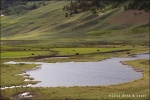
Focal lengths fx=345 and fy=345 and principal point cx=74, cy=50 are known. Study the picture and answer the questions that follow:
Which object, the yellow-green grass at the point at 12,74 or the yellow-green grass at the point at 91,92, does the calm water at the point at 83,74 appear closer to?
the yellow-green grass at the point at 12,74

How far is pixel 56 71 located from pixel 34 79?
454 inches

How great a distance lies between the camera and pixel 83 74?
2960 inches

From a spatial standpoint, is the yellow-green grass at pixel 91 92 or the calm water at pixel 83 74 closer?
the yellow-green grass at pixel 91 92

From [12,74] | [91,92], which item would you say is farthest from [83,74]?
[91,92]

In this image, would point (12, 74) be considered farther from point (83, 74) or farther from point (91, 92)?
point (91, 92)

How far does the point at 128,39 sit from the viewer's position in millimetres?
166125

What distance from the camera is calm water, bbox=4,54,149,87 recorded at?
2606 inches

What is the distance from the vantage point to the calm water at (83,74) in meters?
66.2

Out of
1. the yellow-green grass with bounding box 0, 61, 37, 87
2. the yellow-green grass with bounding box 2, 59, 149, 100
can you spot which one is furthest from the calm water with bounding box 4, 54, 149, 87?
the yellow-green grass with bounding box 2, 59, 149, 100

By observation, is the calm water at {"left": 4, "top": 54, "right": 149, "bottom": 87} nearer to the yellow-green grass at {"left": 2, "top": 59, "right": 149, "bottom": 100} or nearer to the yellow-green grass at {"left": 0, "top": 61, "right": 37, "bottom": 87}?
the yellow-green grass at {"left": 0, "top": 61, "right": 37, "bottom": 87}

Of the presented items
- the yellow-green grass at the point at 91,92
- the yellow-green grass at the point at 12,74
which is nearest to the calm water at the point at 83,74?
the yellow-green grass at the point at 12,74

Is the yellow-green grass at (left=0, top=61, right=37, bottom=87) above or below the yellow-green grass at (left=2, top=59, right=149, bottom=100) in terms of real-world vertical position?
below

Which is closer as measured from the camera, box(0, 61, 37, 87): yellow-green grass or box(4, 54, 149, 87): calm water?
box(0, 61, 37, 87): yellow-green grass

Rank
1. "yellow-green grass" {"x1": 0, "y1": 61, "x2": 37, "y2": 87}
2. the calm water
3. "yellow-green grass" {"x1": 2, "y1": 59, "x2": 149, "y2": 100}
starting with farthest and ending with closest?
1. the calm water
2. "yellow-green grass" {"x1": 0, "y1": 61, "x2": 37, "y2": 87}
3. "yellow-green grass" {"x1": 2, "y1": 59, "x2": 149, "y2": 100}
